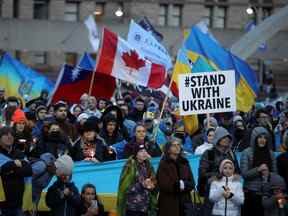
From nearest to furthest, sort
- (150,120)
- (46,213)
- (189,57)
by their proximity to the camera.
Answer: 1. (46,213)
2. (150,120)
3. (189,57)

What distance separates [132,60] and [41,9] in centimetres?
3861

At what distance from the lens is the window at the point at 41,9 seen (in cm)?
5819

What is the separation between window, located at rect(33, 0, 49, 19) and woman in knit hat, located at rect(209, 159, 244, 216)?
46505mm

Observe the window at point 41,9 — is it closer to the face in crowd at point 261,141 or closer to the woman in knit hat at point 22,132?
the woman in knit hat at point 22,132

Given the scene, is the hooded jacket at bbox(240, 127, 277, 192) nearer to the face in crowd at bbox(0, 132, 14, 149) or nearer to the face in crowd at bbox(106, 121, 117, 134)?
the face in crowd at bbox(106, 121, 117, 134)

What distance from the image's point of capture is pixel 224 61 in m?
20.5

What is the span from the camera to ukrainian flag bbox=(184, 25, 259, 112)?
777 inches

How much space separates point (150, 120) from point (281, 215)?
15.3ft

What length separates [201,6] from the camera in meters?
61.7

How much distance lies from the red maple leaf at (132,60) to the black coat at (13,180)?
28.1 ft

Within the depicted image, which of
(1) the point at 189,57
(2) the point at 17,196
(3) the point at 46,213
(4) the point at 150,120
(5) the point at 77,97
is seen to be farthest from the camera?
(5) the point at 77,97

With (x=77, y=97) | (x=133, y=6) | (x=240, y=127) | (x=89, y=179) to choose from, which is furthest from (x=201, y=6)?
(x=89, y=179)

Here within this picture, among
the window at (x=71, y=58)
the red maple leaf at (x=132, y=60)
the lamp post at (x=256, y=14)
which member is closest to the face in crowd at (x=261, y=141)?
the red maple leaf at (x=132, y=60)

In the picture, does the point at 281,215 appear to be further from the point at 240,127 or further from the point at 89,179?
the point at 240,127
